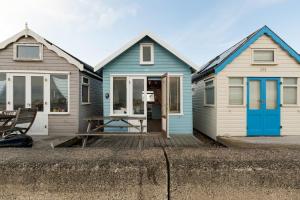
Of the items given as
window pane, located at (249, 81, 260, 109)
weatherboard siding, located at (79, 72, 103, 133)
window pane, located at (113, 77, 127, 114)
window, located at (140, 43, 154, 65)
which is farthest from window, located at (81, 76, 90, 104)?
window pane, located at (249, 81, 260, 109)

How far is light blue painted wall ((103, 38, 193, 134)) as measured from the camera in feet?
29.2

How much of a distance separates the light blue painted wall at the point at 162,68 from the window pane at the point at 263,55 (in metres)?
3.01

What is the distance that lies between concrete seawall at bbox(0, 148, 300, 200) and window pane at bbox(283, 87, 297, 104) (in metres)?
8.25

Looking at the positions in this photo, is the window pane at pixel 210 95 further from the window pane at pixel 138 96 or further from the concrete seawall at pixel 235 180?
the concrete seawall at pixel 235 180

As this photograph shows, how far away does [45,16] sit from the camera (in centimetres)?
1111

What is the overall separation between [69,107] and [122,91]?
2.46 metres

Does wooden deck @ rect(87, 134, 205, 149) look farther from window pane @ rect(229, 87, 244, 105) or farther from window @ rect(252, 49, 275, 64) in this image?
window @ rect(252, 49, 275, 64)

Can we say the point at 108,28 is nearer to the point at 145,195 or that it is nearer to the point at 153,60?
the point at 153,60

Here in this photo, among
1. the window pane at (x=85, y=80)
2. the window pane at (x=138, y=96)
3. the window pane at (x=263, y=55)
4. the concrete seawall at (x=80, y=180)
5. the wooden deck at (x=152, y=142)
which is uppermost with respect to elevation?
the window pane at (x=263, y=55)

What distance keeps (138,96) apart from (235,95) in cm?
442

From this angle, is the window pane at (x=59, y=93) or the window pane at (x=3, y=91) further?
the window pane at (x=59, y=93)

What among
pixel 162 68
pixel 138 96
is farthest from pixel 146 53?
pixel 138 96

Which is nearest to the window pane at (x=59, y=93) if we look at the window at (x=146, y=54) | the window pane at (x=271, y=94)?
the window at (x=146, y=54)

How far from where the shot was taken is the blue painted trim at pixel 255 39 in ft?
27.5
